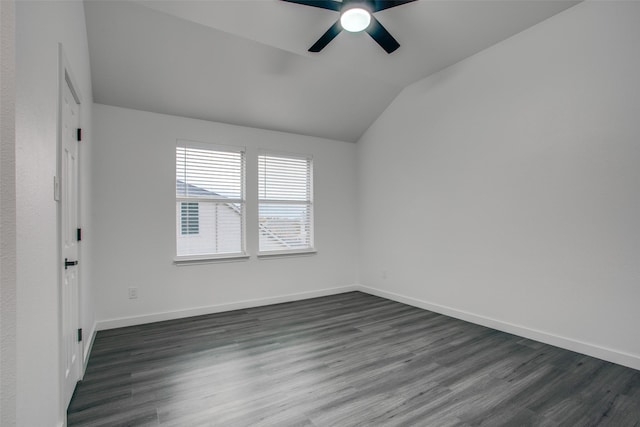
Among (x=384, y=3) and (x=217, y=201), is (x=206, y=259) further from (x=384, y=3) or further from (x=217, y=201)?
(x=384, y=3)

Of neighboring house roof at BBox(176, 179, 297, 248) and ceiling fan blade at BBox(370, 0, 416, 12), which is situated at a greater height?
ceiling fan blade at BBox(370, 0, 416, 12)

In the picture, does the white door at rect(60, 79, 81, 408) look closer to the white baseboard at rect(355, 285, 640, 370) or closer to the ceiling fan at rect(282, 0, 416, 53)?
the ceiling fan at rect(282, 0, 416, 53)

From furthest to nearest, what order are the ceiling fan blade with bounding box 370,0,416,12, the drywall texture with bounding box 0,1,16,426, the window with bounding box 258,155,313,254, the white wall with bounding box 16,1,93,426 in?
the window with bounding box 258,155,313,254 < the ceiling fan blade with bounding box 370,0,416,12 < the white wall with bounding box 16,1,93,426 < the drywall texture with bounding box 0,1,16,426

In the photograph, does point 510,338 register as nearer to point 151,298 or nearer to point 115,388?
point 115,388

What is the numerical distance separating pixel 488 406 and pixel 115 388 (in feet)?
8.31

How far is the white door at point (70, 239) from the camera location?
6.39 feet

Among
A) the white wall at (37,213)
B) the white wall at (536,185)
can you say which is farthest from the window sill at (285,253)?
the white wall at (37,213)

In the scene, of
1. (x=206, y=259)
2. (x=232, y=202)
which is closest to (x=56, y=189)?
(x=206, y=259)

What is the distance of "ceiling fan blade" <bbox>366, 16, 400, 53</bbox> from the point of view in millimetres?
2430

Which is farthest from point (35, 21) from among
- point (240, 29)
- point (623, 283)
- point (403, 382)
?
point (623, 283)

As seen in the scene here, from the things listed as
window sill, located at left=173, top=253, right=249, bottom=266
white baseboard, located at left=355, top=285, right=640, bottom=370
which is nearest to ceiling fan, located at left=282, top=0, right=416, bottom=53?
window sill, located at left=173, top=253, right=249, bottom=266

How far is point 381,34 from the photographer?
255 cm

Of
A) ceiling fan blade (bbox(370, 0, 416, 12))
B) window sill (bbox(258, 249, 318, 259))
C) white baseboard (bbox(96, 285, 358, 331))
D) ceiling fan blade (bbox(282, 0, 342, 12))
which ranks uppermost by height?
ceiling fan blade (bbox(282, 0, 342, 12))

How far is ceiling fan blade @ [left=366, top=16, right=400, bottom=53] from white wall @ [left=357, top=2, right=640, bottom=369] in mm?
1388
